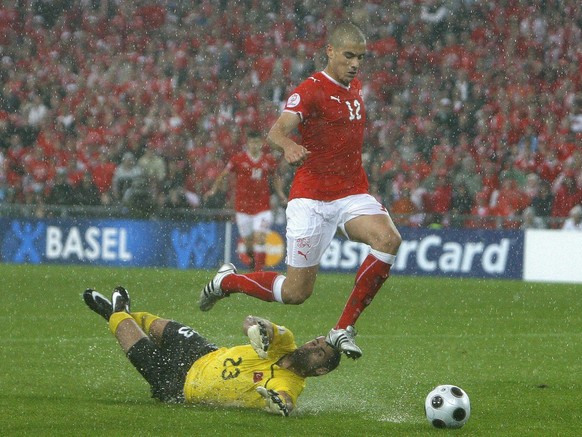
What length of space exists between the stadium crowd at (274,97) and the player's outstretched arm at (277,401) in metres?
11.5

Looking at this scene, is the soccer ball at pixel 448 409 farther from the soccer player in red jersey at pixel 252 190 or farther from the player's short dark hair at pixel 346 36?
the soccer player in red jersey at pixel 252 190

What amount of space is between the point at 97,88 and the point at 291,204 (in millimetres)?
15716

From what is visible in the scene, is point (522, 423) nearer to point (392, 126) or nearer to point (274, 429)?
point (274, 429)

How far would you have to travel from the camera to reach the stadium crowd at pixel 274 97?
18.6m

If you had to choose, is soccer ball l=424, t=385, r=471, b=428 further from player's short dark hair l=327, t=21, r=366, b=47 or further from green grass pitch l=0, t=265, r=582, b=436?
player's short dark hair l=327, t=21, r=366, b=47

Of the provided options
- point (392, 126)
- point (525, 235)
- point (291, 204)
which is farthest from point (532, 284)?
point (291, 204)

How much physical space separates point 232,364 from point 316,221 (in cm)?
162

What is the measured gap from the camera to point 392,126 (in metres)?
20.4

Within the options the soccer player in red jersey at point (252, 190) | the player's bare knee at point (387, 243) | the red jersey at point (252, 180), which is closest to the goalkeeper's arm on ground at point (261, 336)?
the player's bare knee at point (387, 243)

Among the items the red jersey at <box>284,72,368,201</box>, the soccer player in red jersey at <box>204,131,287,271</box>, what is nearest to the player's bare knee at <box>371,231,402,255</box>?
the red jersey at <box>284,72,368,201</box>

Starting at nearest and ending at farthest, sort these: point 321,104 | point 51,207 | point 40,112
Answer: point 321,104 < point 51,207 < point 40,112

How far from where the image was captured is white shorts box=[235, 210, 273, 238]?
17094mm

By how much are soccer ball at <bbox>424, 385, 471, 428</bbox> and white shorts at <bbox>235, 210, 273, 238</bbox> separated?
35.3 feet

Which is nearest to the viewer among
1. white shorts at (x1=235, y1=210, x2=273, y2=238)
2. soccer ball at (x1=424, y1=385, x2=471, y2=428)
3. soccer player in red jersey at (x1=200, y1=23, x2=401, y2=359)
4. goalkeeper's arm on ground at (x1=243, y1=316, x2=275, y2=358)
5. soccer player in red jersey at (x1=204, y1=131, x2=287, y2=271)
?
soccer ball at (x1=424, y1=385, x2=471, y2=428)
